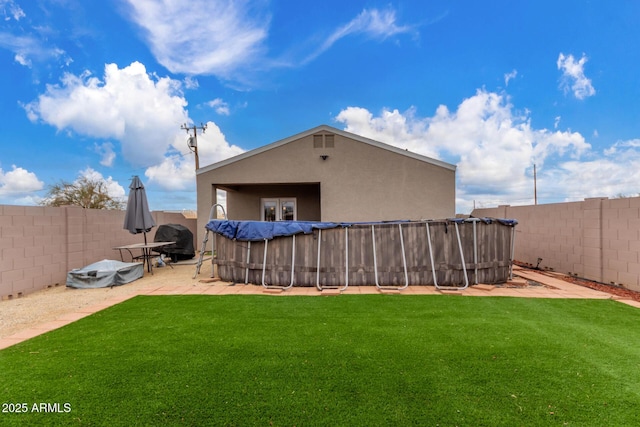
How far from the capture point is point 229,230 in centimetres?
644

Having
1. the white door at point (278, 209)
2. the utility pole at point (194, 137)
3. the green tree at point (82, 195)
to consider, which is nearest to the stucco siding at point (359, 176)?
the white door at point (278, 209)

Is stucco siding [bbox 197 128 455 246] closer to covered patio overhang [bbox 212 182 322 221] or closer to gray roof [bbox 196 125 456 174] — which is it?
gray roof [bbox 196 125 456 174]

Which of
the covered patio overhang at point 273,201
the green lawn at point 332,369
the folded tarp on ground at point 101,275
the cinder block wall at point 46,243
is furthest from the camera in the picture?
the covered patio overhang at point 273,201

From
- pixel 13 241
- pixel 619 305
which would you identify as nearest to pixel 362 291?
pixel 619 305

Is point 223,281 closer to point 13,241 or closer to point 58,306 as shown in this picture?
point 58,306

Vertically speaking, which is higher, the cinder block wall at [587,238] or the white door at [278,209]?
the white door at [278,209]

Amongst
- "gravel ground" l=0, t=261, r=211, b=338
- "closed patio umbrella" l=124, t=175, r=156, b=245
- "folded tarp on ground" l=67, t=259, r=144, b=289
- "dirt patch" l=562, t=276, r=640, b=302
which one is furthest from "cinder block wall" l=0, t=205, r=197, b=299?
"dirt patch" l=562, t=276, r=640, b=302

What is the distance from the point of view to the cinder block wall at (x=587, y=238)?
19.2 feet

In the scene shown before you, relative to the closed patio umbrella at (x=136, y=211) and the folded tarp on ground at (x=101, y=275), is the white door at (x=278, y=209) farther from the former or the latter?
the folded tarp on ground at (x=101, y=275)

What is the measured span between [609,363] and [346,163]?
31.1 ft

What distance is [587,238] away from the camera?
6.82 metres

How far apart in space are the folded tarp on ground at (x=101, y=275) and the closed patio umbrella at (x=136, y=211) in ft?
3.66

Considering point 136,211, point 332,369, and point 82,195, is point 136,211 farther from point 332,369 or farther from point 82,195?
point 82,195

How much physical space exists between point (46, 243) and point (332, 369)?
7320mm
